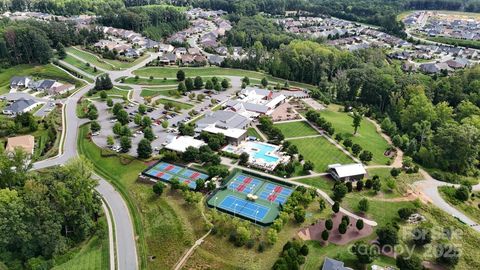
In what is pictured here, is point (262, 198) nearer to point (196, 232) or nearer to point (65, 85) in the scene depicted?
point (196, 232)

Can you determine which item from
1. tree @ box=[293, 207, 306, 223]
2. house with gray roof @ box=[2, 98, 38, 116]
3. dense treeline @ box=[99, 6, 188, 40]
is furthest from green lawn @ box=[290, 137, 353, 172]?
dense treeline @ box=[99, 6, 188, 40]

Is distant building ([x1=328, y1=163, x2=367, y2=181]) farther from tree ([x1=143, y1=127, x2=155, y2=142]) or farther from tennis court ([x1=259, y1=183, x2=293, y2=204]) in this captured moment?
tree ([x1=143, y1=127, x2=155, y2=142])

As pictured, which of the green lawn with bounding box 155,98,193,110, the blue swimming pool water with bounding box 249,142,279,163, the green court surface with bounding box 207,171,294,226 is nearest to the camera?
the green court surface with bounding box 207,171,294,226

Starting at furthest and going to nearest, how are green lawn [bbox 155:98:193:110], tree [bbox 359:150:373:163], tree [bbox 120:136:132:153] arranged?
green lawn [bbox 155:98:193:110]
tree [bbox 120:136:132:153]
tree [bbox 359:150:373:163]

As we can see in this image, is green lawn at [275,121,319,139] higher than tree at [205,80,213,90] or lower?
lower

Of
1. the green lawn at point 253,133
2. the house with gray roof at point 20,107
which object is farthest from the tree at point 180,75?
the house with gray roof at point 20,107

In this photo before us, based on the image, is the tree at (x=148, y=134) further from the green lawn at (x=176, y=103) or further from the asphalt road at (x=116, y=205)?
the green lawn at (x=176, y=103)
